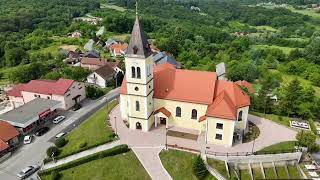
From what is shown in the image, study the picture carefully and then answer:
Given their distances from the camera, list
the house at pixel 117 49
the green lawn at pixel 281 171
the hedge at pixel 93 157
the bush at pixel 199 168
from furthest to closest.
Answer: the house at pixel 117 49, the hedge at pixel 93 157, the green lawn at pixel 281 171, the bush at pixel 199 168

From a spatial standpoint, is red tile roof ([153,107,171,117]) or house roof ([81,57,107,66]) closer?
red tile roof ([153,107,171,117])

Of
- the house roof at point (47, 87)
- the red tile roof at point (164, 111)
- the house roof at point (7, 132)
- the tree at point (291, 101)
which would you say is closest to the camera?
the red tile roof at point (164, 111)

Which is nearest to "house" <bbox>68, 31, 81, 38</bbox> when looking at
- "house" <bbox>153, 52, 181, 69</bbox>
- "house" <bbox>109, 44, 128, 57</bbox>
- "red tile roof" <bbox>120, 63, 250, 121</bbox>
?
"house" <bbox>109, 44, 128, 57</bbox>

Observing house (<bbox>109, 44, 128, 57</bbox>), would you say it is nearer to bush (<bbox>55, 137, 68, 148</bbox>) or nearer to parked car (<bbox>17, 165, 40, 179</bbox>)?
bush (<bbox>55, 137, 68, 148</bbox>)

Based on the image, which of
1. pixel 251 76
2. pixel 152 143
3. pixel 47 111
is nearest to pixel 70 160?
pixel 152 143

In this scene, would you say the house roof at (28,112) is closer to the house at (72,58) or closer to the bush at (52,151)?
the bush at (52,151)

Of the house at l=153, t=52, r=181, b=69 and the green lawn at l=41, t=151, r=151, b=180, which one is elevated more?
the house at l=153, t=52, r=181, b=69

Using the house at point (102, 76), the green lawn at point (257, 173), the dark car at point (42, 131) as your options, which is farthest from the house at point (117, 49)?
the green lawn at point (257, 173)
